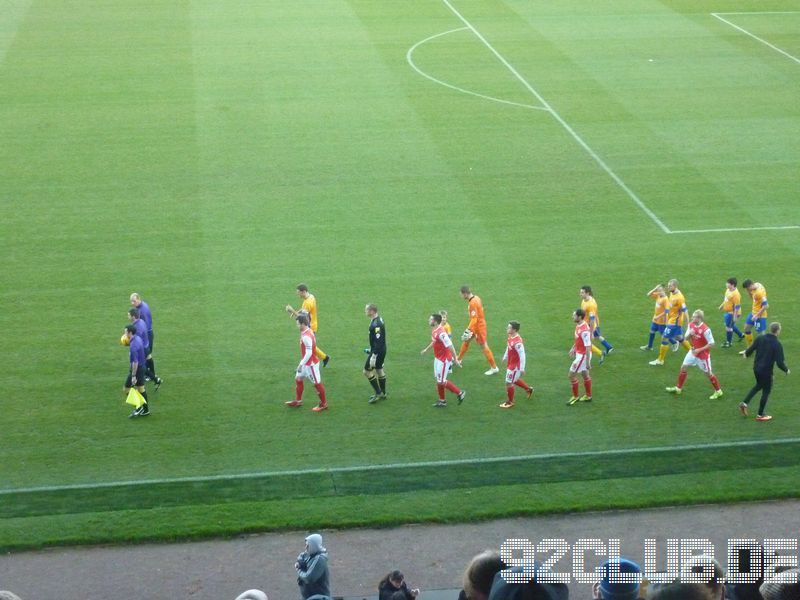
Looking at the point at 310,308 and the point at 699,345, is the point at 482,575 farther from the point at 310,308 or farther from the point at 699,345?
the point at 310,308

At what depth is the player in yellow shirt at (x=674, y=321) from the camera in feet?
62.1

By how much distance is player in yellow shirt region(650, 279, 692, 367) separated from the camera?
18.9m

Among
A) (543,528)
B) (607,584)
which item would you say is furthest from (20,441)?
(607,584)

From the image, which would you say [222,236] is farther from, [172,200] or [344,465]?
[344,465]

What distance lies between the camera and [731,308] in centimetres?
1944

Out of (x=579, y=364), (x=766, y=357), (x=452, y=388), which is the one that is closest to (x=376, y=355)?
(x=452, y=388)

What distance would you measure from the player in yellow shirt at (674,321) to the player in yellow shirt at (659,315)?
0.15 meters

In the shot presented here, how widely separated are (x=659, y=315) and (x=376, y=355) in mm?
5140

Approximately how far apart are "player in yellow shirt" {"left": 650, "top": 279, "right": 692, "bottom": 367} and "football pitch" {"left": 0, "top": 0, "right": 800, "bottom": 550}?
0.37 m

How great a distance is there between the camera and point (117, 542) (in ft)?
46.2

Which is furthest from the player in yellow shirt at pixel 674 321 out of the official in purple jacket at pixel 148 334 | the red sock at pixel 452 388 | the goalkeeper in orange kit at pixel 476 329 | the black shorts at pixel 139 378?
the black shorts at pixel 139 378

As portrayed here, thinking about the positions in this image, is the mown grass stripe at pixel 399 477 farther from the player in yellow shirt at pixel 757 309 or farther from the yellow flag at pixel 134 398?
the player in yellow shirt at pixel 757 309

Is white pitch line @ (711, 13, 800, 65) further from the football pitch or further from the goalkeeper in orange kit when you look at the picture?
the goalkeeper in orange kit

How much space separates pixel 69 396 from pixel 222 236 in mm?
6888
